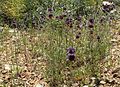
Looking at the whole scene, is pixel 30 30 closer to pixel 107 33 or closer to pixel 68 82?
pixel 107 33

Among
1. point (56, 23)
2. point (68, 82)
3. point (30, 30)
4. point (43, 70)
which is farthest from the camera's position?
point (30, 30)

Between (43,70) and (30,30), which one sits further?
(30,30)

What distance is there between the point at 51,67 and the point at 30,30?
2.56 meters

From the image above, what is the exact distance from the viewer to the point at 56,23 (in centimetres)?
671

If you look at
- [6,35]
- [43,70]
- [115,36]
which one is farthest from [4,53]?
[115,36]

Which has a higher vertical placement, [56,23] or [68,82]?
[56,23]

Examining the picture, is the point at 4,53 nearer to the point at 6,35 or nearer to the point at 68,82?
the point at 6,35

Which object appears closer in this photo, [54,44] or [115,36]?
[54,44]

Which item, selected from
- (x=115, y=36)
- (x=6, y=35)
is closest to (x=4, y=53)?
(x=6, y=35)

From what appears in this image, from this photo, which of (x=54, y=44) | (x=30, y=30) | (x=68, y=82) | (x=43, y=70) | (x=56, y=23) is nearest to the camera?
(x=68, y=82)

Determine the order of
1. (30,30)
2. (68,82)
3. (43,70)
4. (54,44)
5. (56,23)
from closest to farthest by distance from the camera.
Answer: (68,82) < (43,70) < (54,44) < (56,23) < (30,30)

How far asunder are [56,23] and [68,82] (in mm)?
1858

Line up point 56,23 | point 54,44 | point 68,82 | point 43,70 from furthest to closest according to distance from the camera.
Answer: point 56,23 < point 54,44 < point 43,70 < point 68,82

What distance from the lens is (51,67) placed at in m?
5.24
